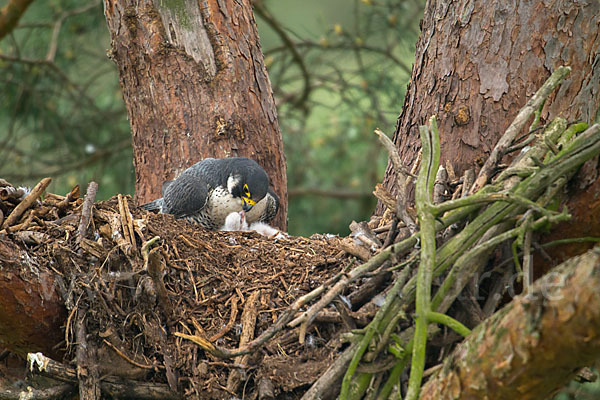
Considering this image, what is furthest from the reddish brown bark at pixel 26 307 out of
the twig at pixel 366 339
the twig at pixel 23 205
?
the twig at pixel 366 339

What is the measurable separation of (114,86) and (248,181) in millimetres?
3240

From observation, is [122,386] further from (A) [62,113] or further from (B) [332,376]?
(A) [62,113]

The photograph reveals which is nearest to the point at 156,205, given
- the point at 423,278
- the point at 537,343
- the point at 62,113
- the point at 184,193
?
the point at 184,193

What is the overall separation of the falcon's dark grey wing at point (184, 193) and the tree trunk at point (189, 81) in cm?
11

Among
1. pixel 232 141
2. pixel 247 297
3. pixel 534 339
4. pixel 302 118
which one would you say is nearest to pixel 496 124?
pixel 247 297

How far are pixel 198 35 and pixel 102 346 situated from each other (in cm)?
218

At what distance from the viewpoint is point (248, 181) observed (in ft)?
12.9

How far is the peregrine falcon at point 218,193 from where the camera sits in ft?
13.0

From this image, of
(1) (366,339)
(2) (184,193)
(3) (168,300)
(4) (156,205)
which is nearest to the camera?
(1) (366,339)

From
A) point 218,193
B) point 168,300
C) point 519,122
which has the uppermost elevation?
point 218,193

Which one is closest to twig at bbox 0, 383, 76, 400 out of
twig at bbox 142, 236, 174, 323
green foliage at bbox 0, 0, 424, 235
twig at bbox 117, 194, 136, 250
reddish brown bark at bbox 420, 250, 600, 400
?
twig at bbox 142, 236, 174, 323

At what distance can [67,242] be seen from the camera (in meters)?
2.60

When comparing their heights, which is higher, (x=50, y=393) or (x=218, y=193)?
(x=218, y=193)

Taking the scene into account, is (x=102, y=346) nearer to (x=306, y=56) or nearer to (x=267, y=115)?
(x=267, y=115)
